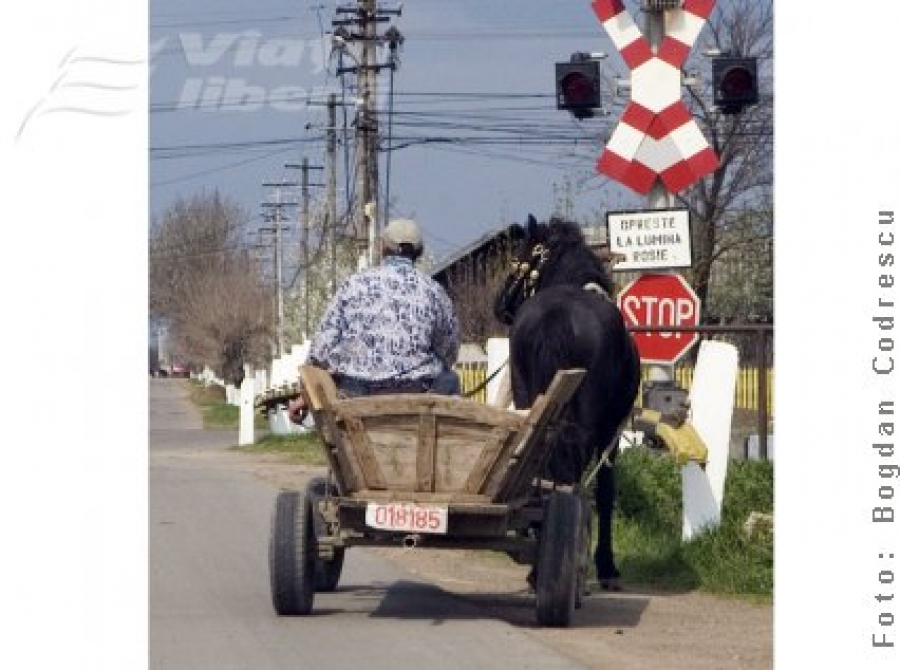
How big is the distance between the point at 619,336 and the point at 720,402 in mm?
1408

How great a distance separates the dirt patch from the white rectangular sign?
2.17 metres

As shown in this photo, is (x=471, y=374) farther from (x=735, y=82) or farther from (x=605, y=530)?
(x=605, y=530)

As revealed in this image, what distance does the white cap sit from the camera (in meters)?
10.7

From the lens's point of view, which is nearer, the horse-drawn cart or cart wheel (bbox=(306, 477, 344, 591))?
the horse-drawn cart

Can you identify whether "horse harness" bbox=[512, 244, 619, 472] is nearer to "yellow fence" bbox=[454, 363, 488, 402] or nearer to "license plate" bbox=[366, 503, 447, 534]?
"license plate" bbox=[366, 503, 447, 534]

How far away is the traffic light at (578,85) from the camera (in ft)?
51.6

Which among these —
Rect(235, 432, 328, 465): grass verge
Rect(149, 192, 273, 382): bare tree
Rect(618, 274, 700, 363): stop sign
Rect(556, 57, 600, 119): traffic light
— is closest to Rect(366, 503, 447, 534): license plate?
Rect(618, 274, 700, 363): stop sign

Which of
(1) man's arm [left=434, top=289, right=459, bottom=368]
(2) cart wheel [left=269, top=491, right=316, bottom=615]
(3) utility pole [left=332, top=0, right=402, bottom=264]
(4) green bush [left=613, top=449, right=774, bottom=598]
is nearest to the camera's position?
(2) cart wheel [left=269, top=491, right=316, bottom=615]

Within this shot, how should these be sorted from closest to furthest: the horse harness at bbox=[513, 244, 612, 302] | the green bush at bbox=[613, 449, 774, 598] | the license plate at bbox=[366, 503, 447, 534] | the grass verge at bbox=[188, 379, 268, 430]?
the license plate at bbox=[366, 503, 447, 534] < the horse harness at bbox=[513, 244, 612, 302] < the green bush at bbox=[613, 449, 774, 598] < the grass verge at bbox=[188, 379, 268, 430]

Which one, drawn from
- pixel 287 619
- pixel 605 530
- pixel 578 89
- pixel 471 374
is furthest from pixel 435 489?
pixel 471 374

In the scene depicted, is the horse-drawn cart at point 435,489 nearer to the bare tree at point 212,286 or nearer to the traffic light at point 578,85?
the traffic light at point 578,85

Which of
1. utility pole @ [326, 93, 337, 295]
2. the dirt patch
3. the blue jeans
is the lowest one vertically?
the dirt patch

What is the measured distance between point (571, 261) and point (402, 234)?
121cm

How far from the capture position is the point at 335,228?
57125 mm
